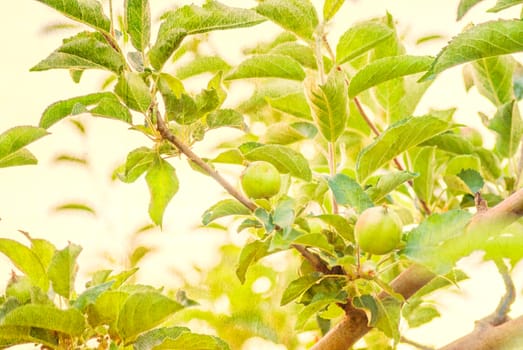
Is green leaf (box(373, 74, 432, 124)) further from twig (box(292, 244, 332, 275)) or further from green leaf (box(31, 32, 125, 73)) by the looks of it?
green leaf (box(31, 32, 125, 73))

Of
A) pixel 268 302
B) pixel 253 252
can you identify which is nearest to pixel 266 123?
pixel 268 302

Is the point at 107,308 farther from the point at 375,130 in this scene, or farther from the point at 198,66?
the point at 375,130

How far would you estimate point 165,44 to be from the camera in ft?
2.23

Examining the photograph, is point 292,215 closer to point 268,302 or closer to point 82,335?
point 82,335

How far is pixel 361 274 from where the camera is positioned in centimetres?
72

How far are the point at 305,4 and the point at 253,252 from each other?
0.95ft

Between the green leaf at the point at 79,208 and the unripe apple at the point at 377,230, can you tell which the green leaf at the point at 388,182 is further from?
Result: the green leaf at the point at 79,208

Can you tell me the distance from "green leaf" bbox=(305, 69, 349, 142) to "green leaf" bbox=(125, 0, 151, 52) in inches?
7.0

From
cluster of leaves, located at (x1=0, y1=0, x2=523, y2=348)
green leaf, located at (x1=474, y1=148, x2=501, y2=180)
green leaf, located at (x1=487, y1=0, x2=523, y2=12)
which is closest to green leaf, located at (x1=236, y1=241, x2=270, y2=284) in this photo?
cluster of leaves, located at (x1=0, y1=0, x2=523, y2=348)

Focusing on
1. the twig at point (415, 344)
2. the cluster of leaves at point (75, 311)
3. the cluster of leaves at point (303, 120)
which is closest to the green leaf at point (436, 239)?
the cluster of leaves at point (303, 120)

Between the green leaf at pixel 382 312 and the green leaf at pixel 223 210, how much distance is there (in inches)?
6.0

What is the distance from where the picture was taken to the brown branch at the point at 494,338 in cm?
76

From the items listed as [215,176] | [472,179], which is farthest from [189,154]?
[472,179]

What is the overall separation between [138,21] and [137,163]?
0.51ft
